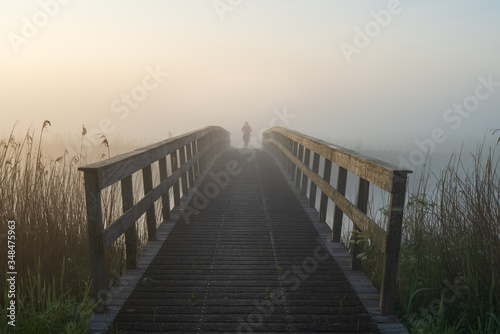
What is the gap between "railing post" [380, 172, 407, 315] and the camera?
3.11 meters

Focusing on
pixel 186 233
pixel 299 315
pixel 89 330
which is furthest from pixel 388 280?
pixel 186 233

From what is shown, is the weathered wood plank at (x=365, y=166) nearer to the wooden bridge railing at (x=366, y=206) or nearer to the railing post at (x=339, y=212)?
the wooden bridge railing at (x=366, y=206)

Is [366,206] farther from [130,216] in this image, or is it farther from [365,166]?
[130,216]

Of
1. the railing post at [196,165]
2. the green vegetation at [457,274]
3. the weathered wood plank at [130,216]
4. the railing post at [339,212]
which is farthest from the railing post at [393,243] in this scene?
the railing post at [196,165]

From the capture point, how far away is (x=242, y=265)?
14.6 feet

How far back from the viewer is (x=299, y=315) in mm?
3338

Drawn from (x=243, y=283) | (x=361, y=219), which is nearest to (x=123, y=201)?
(x=243, y=283)

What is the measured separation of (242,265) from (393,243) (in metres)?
1.81

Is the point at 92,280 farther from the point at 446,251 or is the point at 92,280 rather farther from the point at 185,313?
the point at 446,251

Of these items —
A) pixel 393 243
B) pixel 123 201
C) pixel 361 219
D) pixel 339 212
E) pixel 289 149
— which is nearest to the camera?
pixel 393 243

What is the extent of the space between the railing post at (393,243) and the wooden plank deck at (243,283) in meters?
0.21

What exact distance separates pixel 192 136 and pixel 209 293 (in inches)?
194

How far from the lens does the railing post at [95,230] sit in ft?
10.4

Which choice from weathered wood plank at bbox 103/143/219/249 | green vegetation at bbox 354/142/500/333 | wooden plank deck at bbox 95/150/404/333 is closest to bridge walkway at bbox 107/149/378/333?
wooden plank deck at bbox 95/150/404/333
